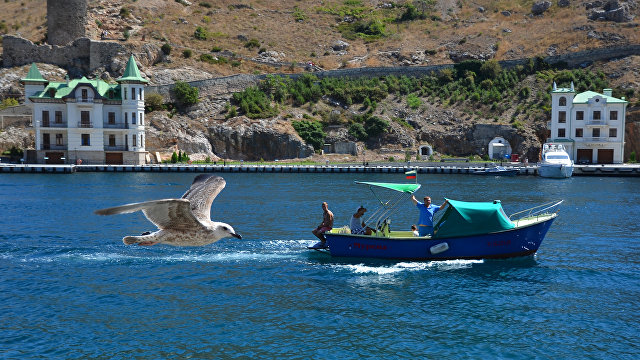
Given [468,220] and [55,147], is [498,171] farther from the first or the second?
[55,147]

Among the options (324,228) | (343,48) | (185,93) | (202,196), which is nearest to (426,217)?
(324,228)

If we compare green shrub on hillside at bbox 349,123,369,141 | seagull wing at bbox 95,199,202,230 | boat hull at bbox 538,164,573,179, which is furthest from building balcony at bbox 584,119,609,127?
seagull wing at bbox 95,199,202,230

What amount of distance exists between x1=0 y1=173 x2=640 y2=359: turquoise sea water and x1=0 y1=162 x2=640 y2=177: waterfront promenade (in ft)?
124

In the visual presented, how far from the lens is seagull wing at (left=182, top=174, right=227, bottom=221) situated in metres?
13.8

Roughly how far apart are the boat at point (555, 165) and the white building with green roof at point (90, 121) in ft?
159

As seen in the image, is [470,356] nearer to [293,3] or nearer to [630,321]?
[630,321]

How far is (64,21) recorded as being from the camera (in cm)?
9469

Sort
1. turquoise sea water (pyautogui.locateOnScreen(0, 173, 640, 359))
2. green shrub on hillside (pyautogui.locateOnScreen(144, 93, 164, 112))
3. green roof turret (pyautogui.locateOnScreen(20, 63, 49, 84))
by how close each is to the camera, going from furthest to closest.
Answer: green shrub on hillside (pyautogui.locateOnScreen(144, 93, 164, 112)) < green roof turret (pyautogui.locateOnScreen(20, 63, 49, 84)) < turquoise sea water (pyautogui.locateOnScreen(0, 173, 640, 359))

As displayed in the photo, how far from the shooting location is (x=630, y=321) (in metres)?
17.5

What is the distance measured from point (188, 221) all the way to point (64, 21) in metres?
93.2

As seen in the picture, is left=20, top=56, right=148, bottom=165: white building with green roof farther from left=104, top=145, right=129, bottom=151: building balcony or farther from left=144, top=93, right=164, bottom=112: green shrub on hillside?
left=144, top=93, right=164, bottom=112: green shrub on hillside

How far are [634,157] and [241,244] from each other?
68.0 meters

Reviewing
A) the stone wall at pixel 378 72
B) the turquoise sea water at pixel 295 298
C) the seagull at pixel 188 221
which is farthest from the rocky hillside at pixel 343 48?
the seagull at pixel 188 221

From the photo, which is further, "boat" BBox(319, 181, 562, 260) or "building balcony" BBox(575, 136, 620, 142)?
"building balcony" BBox(575, 136, 620, 142)
